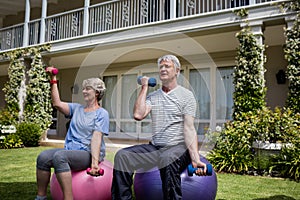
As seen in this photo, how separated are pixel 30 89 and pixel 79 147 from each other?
6.94 metres

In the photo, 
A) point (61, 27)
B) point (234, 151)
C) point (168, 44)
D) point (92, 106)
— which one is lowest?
point (234, 151)

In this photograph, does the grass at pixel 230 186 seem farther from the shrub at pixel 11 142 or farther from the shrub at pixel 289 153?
the shrub at pixel 11 142

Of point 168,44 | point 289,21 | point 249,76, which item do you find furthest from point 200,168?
point 168,44

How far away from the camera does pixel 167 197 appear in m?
2.25

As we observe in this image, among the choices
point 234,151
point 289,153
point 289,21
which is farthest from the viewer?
point 289,21

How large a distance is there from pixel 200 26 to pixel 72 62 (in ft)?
17.4

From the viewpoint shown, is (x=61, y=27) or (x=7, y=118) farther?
(x=61, y=27)

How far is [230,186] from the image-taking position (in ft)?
13.4

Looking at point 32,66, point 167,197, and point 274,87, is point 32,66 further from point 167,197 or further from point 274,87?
point 167,197

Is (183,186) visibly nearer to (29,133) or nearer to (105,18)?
(29,133)

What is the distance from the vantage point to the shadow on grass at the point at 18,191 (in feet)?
10.8


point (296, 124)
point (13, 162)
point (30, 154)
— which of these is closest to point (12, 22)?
point (30, 154)

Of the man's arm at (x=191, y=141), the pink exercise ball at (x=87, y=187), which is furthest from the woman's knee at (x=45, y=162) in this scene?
the man's arm at (x=191, y=141)

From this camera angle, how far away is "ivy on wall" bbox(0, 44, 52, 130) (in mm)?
8953
